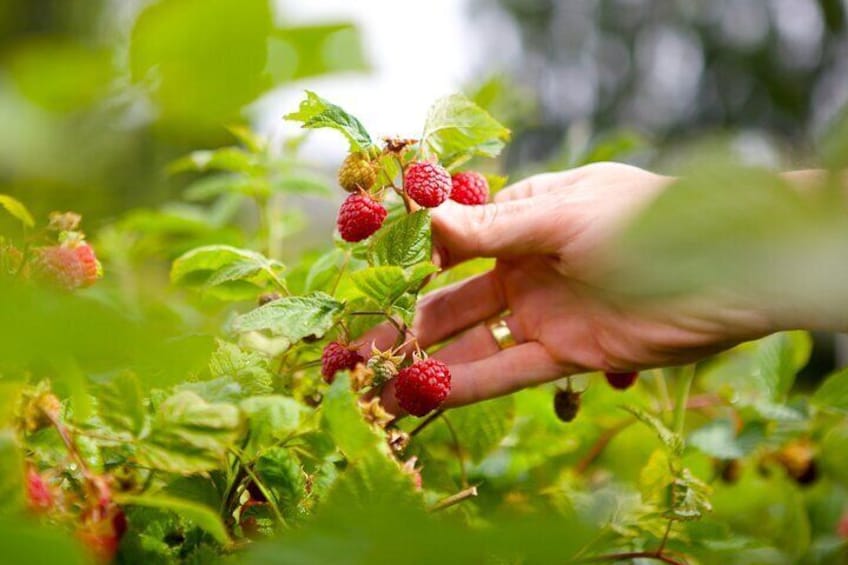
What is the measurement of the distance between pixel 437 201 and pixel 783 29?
13000 millimetres

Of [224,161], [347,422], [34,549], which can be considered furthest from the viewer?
[224,161]

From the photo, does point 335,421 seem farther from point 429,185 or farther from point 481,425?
point 481,425

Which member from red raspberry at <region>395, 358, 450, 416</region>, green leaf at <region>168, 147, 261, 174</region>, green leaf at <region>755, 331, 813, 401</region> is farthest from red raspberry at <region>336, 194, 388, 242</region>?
green leaf at <region>755, 331, 813, 401</region>

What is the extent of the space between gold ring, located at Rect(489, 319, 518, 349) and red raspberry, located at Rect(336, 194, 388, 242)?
1.02ft

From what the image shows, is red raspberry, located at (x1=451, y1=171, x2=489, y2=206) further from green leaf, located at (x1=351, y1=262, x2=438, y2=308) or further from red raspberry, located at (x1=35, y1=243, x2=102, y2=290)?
red raspberry, located at (x1=35, y1=243, x2=102, y2=290)

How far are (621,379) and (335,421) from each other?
483 millimetres

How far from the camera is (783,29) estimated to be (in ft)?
40.2

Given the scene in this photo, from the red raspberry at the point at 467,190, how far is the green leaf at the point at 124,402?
37 centimetres

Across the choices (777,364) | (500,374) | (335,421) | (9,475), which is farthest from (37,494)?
(777,364)

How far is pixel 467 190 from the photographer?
749 millimetres

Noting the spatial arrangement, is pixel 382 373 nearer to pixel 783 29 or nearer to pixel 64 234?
pixel 64 234

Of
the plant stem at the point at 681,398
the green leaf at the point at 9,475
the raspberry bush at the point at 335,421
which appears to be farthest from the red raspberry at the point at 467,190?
the green leaf at the point at 9,475

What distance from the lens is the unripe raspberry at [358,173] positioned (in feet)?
2.12

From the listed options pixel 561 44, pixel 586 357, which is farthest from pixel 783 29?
pixel 586 357
